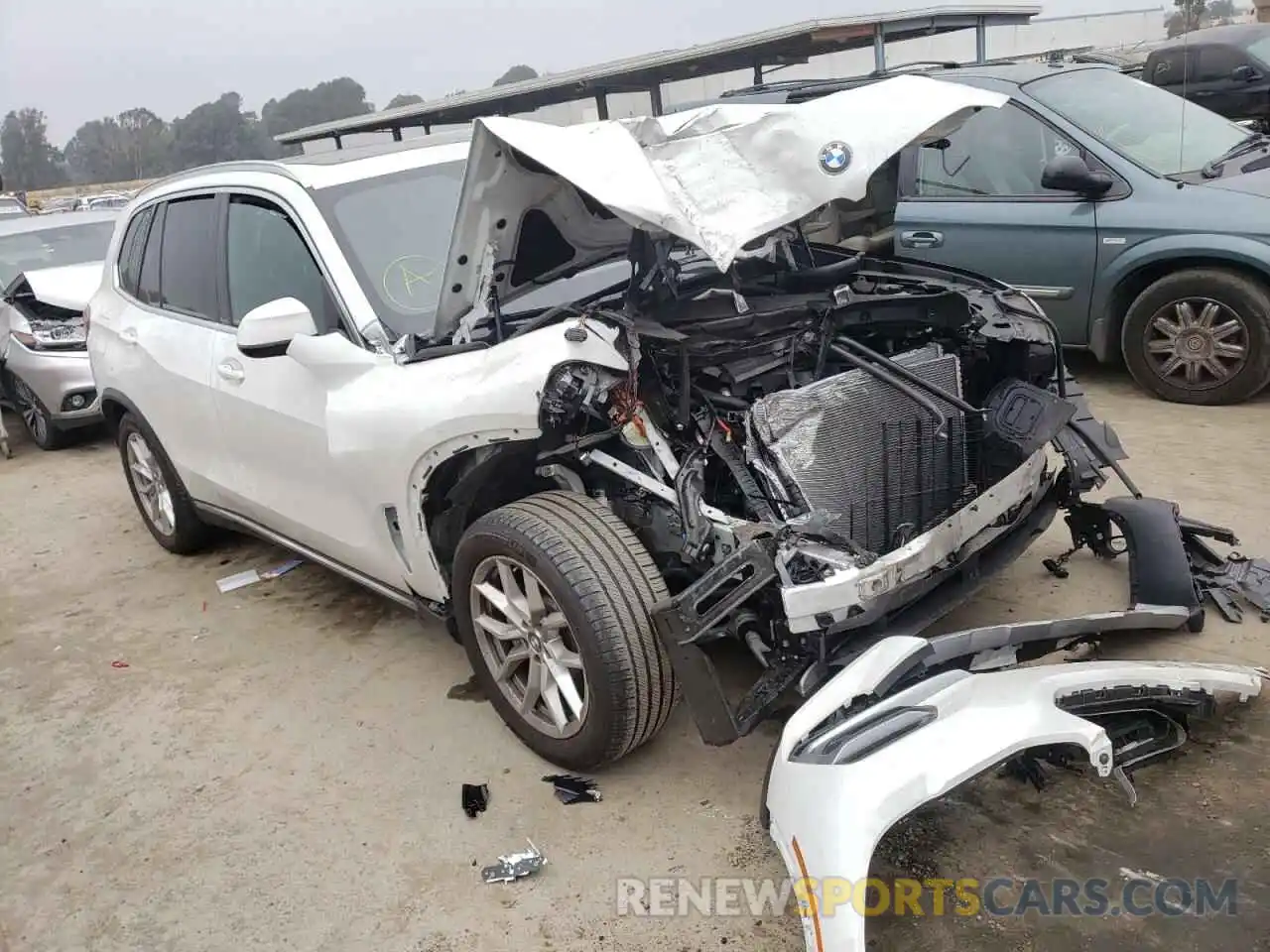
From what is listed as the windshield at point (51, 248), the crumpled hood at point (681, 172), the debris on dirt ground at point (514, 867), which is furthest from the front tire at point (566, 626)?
the windshield at point (51, 248)

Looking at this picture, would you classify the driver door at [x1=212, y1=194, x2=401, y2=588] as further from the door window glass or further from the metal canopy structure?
the metal canopy structure

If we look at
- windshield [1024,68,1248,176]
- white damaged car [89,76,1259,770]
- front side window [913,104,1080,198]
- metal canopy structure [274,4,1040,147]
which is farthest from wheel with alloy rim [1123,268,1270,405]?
metal canopy structure [274,4,1040,147]

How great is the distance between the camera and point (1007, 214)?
18.9 feet

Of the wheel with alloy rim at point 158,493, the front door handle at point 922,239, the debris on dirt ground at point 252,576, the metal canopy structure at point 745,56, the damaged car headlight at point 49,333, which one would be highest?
the metal canopy structure at point 745,56

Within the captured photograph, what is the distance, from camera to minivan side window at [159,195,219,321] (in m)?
4.09

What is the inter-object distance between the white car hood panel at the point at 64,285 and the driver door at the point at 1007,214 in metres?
5.92

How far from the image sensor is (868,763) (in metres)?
2.05

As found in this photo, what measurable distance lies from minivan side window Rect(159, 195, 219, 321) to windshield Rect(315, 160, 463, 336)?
33.2 inches

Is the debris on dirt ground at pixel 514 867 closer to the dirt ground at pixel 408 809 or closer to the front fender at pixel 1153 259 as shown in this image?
the dirt ground at pixel 408 809

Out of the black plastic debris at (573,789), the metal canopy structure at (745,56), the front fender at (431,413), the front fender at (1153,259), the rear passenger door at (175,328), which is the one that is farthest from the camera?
the metal canopy structure at (745,56)

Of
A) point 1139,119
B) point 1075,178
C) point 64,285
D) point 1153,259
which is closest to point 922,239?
point 1075,178

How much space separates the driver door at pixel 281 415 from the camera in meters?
3.41

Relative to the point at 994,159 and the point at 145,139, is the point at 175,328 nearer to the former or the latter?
the point at 994,159

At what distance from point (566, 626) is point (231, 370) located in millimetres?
1819
